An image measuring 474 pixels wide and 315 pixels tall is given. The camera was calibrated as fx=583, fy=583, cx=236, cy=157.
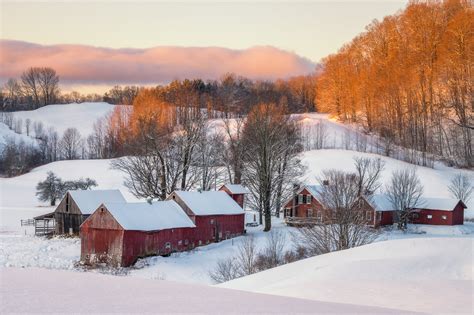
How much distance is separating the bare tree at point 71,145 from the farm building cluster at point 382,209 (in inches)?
2117

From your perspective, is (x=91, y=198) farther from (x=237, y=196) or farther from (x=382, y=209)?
(x=382, y=209)

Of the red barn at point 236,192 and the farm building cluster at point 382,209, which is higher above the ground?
the red barn at point 236,192

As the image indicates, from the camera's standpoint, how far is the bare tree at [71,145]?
3665 inches

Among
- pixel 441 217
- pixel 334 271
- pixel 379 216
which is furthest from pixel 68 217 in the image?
pixel 334 271

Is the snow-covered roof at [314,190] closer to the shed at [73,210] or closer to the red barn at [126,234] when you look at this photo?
the red barn at [126,234]

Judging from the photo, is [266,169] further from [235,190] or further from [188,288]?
[188,288]

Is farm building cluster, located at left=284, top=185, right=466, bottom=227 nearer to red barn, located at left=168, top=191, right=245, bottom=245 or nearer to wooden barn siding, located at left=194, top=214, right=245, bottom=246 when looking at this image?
wooden barn siding, located at left=194, top=214, right=245, bottom=246

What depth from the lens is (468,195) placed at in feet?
170

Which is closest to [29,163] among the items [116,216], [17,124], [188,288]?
[17,124]

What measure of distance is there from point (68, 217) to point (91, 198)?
222cm

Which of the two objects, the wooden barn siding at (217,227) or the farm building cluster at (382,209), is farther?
the farm building cluster at (382,209)

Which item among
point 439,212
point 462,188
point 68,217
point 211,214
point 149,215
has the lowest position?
point 68,217

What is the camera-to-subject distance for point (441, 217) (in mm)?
46344

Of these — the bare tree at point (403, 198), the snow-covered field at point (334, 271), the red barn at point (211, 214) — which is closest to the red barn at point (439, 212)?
the bare tree at point (403, 198)
